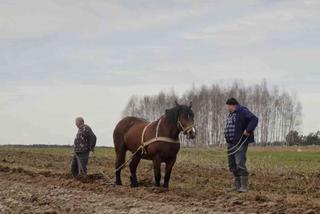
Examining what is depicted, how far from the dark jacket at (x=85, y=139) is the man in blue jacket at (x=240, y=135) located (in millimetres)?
4973

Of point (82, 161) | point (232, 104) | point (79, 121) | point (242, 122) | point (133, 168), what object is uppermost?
point (232, 104)

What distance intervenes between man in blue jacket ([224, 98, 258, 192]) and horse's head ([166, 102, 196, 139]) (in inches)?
32.0

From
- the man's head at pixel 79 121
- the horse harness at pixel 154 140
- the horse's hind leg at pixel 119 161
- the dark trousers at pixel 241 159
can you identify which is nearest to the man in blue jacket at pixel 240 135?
the dark trousers at pixel 241 159

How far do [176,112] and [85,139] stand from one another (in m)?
4.48

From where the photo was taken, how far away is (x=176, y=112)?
45.0 ft

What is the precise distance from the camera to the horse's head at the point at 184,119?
13402 millimetres

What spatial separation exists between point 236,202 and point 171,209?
Result: 4.23 feet

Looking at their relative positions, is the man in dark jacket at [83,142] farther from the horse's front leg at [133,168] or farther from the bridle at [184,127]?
the bridle at [184,127]

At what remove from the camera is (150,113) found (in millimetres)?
113375

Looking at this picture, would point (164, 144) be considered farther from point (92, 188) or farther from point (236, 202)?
point (236, 202)

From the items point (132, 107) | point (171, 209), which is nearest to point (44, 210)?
point (171, 209)

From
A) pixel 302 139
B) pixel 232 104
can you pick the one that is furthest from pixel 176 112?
pixel 302 139

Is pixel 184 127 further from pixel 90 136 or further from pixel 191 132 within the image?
pixel 90 136

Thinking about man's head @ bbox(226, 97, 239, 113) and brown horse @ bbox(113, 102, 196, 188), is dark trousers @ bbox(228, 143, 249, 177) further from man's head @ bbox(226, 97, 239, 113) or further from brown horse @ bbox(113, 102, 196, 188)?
brown horse @ bbox(113, 102, 196, 188)
